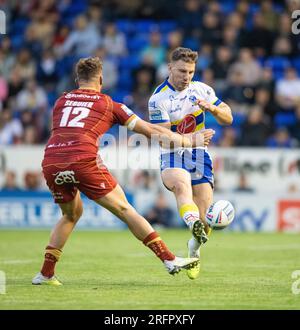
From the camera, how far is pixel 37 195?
1903 centimetres

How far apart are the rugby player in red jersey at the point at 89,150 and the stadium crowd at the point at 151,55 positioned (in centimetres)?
1102

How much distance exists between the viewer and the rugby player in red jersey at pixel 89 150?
347 inches

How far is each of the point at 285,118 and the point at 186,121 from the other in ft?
35.8

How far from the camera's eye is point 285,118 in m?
20.9

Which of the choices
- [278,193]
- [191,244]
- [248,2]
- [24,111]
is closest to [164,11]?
[248,2]

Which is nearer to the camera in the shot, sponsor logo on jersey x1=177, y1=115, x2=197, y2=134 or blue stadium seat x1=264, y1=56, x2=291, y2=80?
sponsor logo on jersey x1=177, y1=115, x2=197, y2=134

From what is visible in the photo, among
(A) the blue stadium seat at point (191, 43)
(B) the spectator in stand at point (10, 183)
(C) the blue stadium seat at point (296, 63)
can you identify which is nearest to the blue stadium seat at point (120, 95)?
(A) the blue stadium seat at point (191, 43)

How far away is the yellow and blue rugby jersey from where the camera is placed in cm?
1015

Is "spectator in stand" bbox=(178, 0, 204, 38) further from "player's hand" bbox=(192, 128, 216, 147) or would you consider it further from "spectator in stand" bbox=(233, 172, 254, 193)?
"player's hand" bbox=(192, 128, 216, 147)

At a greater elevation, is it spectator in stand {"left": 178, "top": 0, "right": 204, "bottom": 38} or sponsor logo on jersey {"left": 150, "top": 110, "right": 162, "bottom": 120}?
spectator in stand {"left": 178, "top": 0, "right": 204, "bottom": 38}

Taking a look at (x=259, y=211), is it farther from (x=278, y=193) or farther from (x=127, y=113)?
(x=127, y=113)

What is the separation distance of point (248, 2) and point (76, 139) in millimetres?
15977

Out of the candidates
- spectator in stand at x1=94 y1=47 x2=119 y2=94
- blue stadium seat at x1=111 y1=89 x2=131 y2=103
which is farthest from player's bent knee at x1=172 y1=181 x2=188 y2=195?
spectator in stand at x1=94 y1=47 x2=119 y2=94

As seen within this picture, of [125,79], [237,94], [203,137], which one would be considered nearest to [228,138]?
[237,94]
